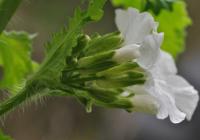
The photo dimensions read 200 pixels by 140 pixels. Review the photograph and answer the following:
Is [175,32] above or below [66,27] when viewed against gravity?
below

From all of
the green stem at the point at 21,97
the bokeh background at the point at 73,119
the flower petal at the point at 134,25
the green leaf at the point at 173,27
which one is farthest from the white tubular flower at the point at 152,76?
the bokeh background at the point at 73,119

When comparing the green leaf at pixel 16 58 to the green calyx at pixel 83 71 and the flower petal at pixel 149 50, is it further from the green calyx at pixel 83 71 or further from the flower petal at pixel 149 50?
the flower petal at pixel 149 50

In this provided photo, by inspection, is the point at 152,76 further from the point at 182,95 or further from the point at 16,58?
the point at 16,58

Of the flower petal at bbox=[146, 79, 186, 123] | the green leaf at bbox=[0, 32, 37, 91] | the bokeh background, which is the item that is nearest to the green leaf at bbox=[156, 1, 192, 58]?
the green leaf at bbox=[0, 32, 37, 91]

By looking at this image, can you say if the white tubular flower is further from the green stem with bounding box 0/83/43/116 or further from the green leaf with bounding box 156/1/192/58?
the green leaf with bounding box 156/1/192/58

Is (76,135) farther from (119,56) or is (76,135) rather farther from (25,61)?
(119,56)

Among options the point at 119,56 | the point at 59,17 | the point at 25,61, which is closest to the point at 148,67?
the point at 119,56
